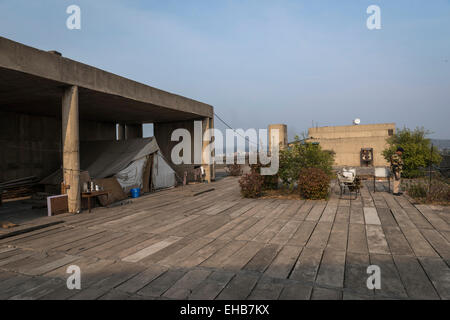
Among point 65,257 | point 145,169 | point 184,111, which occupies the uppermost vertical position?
point 184,111

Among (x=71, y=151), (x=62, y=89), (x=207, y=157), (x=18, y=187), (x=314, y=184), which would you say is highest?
(x=62, y=89)

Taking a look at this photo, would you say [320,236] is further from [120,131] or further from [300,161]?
[120,131]

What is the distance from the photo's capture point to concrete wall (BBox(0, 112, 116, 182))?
11.8 meters

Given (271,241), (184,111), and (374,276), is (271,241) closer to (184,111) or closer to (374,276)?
(374,276)

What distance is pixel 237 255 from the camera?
427 cm

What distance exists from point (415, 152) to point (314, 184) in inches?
307

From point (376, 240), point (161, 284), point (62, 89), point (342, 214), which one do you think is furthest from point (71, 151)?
point (376, 240)

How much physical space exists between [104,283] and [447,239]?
5643 mm

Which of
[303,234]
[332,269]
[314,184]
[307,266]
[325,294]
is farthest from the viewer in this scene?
[314,184]

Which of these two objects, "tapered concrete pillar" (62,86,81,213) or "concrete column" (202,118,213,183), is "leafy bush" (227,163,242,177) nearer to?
"concrete column" (202,118,213,183)

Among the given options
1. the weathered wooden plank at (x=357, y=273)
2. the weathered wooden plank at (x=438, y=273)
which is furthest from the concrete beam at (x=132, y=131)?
the weathered wooden plank at (x=438, y=273)

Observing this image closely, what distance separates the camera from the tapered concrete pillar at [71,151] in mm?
7777
